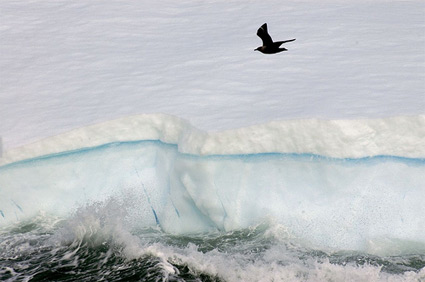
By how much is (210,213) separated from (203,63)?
2.40m

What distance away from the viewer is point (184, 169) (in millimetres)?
5996

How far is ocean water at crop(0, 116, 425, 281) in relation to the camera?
5.52 m

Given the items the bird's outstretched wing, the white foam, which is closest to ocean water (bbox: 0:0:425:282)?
the white foam

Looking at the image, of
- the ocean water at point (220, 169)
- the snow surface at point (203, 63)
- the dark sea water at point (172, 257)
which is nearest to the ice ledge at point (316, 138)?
the ocean water at point (220, 169)

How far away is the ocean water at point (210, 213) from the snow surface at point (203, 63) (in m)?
0.39

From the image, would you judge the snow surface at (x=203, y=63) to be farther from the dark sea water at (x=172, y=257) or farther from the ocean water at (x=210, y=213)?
the dark sea water at (x=172, y=257)

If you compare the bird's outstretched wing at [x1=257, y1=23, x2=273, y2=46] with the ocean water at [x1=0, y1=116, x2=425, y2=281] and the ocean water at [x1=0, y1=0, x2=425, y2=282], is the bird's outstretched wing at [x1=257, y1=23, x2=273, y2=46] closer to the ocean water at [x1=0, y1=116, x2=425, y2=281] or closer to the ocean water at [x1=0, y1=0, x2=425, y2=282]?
the ocean water at [x1=0, y1=0, x2=425, y2=282]

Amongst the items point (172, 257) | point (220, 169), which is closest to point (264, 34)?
point (220, 169)

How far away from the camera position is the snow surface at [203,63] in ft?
21.6

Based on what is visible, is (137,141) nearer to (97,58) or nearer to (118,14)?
(97,58)

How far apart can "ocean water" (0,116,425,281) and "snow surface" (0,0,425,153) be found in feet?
1.27

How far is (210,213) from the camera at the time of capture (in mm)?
5930

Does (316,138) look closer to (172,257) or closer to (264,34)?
(264,34)

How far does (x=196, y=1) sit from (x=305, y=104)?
436cm
